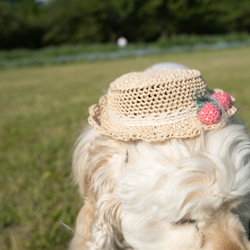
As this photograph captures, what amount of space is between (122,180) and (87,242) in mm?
562

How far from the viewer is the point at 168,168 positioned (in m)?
1.71

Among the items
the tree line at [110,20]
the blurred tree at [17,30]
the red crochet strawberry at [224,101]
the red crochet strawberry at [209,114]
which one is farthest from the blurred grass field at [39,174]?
the tree line at [110,20]

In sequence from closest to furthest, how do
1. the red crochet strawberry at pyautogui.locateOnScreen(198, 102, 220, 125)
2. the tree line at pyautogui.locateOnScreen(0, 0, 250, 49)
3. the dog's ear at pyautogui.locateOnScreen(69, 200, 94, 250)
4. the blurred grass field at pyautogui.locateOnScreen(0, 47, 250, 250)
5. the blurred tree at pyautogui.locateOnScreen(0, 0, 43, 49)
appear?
the red crochet strawberry at pyautogui.locateOnScreen(198, 102, 220, 125) < the dog's ear at pyautogui.locateOnScreen(69, 200, 94, 250) < the blurred grass field at pyautogui.locateOnScreen(0, 47, 250, 250) < the blurred tree at pyautogui.locateOnScreen(0, 0, 43, 49) < the tree line at pyautogui.locateOnScreen(0, 0, 250, 49)

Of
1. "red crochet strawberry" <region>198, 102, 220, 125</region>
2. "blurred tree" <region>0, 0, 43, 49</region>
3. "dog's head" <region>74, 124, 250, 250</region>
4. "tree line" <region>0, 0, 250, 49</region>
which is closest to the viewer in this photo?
"dog's head" <region>74, 124, 250, 250</region>

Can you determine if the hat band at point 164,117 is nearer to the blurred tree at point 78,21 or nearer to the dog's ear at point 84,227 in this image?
the dog's ear at point 84,227

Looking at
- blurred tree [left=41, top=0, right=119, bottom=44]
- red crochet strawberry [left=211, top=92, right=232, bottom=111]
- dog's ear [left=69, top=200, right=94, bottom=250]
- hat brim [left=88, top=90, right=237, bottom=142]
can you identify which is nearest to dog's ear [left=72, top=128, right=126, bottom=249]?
dog's ear [left=69, top=200, right=94, bottom=250]

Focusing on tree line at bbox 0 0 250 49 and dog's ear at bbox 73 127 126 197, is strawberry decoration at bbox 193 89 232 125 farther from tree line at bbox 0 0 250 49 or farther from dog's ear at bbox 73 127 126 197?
tree line at bbox 0 0 250 49

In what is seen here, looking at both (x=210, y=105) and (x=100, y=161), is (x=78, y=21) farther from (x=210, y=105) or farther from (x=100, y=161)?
(x=210, y=105)

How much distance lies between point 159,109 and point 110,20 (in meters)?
53.3

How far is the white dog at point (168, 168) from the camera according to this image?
165cm

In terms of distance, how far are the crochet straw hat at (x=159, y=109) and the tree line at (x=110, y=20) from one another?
47.8 metres

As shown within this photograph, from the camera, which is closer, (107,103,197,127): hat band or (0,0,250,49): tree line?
(107,103,197,127): hat band

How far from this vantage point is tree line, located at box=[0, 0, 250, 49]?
48.2m

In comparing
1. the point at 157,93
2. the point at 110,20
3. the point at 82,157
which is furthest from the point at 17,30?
the point at 157,93
